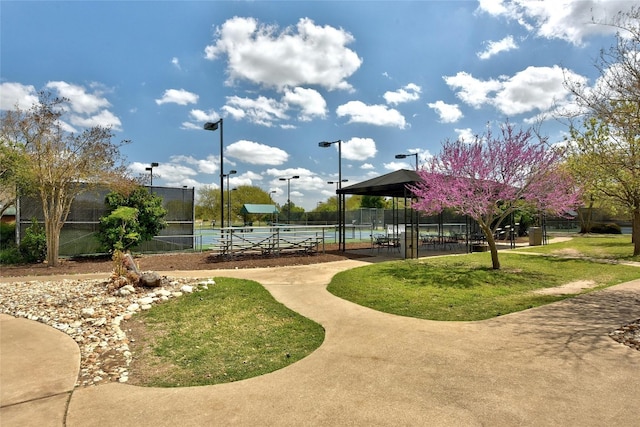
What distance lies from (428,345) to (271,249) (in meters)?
10.00

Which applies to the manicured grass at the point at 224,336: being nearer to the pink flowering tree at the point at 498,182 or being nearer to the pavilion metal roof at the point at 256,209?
the pink flowering tree at the point at 498,182

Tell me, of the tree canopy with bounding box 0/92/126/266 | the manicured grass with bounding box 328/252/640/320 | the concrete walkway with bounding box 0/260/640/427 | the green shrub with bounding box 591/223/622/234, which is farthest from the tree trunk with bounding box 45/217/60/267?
the green shrub with bounding box 591/223/622/234

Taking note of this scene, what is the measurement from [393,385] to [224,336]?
2.72m

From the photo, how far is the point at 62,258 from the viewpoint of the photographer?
1370 cm

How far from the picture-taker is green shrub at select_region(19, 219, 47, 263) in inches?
492

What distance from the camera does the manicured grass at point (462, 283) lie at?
657 cm

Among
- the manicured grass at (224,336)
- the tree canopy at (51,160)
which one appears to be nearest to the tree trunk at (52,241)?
the tree canopy at (51,160)

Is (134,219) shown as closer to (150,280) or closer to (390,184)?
(150,280)

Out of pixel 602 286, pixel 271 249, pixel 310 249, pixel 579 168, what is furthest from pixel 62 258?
pixel 579 168

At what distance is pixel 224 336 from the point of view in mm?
5254

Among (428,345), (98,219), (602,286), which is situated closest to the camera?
(428,345)

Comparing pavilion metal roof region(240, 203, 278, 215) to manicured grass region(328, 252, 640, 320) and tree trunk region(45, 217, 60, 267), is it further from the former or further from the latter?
manicured grass region(328, 252, 640, 320)

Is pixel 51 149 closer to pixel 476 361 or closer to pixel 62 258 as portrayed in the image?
pixel 62 258

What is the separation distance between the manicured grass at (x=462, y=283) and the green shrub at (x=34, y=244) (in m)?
10.6
